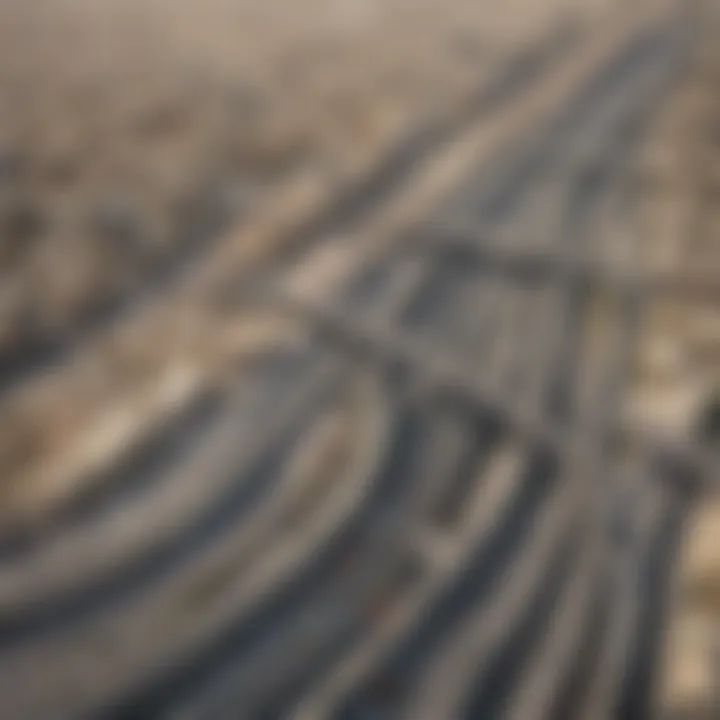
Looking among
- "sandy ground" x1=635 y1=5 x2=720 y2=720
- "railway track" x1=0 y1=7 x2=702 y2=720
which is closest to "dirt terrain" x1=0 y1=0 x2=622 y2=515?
"railway track" x1=0 y1=7 x2=702 y2=720

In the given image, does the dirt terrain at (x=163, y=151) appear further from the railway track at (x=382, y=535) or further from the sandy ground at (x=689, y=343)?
the sandy ground at (x=689, y=343)

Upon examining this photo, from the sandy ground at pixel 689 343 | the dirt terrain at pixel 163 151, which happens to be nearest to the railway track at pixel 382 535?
the sandy ground at pixel 689 343

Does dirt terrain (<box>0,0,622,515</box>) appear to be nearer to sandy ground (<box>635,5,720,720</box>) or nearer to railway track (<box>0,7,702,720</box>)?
railway track (<box>0,7,702,720</box>)

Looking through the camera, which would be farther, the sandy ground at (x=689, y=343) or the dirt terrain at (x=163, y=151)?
the dirt terrain at (x=163, y=151)

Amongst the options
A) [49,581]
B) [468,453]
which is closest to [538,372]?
[468,453]

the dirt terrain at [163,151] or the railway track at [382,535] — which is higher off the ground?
the dirt terrain at [163,151]

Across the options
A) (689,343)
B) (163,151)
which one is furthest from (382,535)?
(163,151)

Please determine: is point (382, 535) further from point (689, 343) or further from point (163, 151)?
point (163, 151)

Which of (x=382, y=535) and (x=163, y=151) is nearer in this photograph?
(x=382, y=535)
